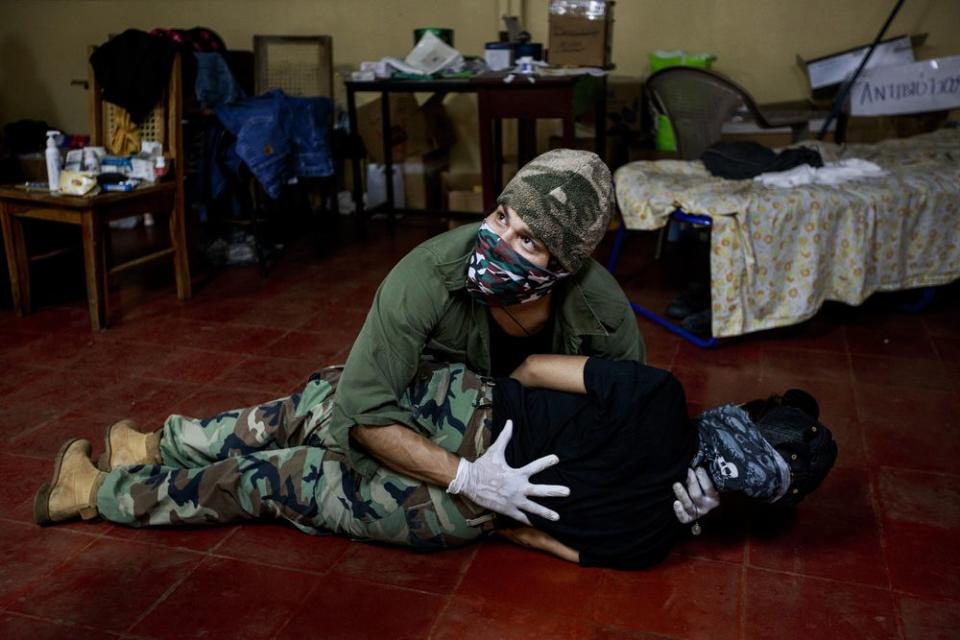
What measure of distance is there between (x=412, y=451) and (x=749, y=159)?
2.10 meters

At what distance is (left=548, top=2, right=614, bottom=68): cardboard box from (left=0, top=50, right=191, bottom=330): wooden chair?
161 cm

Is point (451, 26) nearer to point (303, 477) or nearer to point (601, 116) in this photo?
point (601, 116)

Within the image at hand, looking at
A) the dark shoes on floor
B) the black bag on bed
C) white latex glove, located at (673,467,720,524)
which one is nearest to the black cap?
white latex glove, located at (673,467,720,524)

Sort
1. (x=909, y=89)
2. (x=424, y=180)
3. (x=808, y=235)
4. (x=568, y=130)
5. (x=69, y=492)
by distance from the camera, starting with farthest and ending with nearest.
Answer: (x=424, y=180)
(x=909, y=89)
(x=568, y=130)
(x=808, y=235)
(x=69, y=492)

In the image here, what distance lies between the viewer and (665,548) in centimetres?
166

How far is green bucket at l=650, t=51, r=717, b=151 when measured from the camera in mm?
4020

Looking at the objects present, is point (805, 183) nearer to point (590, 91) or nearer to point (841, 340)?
point (841, 340)

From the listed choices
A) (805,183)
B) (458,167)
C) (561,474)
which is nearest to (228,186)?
(458,167)

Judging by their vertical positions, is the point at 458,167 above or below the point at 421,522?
above

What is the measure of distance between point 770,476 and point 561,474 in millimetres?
384

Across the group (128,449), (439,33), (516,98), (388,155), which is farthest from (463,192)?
(128,449)

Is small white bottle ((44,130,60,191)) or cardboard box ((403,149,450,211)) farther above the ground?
small white bottle ((44,130,60,191))

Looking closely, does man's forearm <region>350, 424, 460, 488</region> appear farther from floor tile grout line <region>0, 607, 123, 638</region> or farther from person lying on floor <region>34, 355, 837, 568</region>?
floor tile grout line <region>0, 607, 123, 638</region>

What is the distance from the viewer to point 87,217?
2918mm
